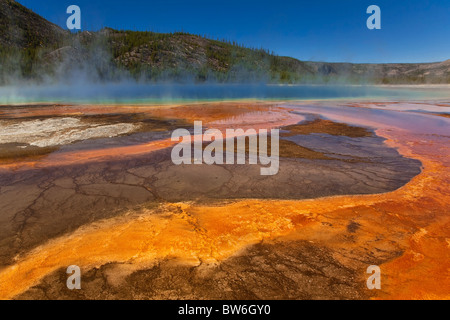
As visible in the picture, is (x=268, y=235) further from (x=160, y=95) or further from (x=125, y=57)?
(x=125, y=57)

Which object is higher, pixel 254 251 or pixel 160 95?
pixel 160 95

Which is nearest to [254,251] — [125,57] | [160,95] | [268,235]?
[268,235]

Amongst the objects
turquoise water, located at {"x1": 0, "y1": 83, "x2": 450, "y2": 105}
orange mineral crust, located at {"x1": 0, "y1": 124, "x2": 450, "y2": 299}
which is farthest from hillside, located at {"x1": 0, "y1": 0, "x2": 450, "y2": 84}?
orange mineral crust, located at {"x1": 0, "y1": 124, "x2": 450, "y2": 299}

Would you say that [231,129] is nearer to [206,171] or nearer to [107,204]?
[206,171]

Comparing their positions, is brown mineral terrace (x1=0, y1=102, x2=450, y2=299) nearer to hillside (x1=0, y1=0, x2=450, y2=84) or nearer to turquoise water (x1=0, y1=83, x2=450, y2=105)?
turquoise water (x1=0, y1=83, x2=450, y2=105)

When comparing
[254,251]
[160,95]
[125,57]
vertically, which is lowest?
[254,251]

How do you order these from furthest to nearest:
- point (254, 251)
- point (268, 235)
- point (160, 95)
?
point (160, 95)
point (268, 235)
point (254, 251)
